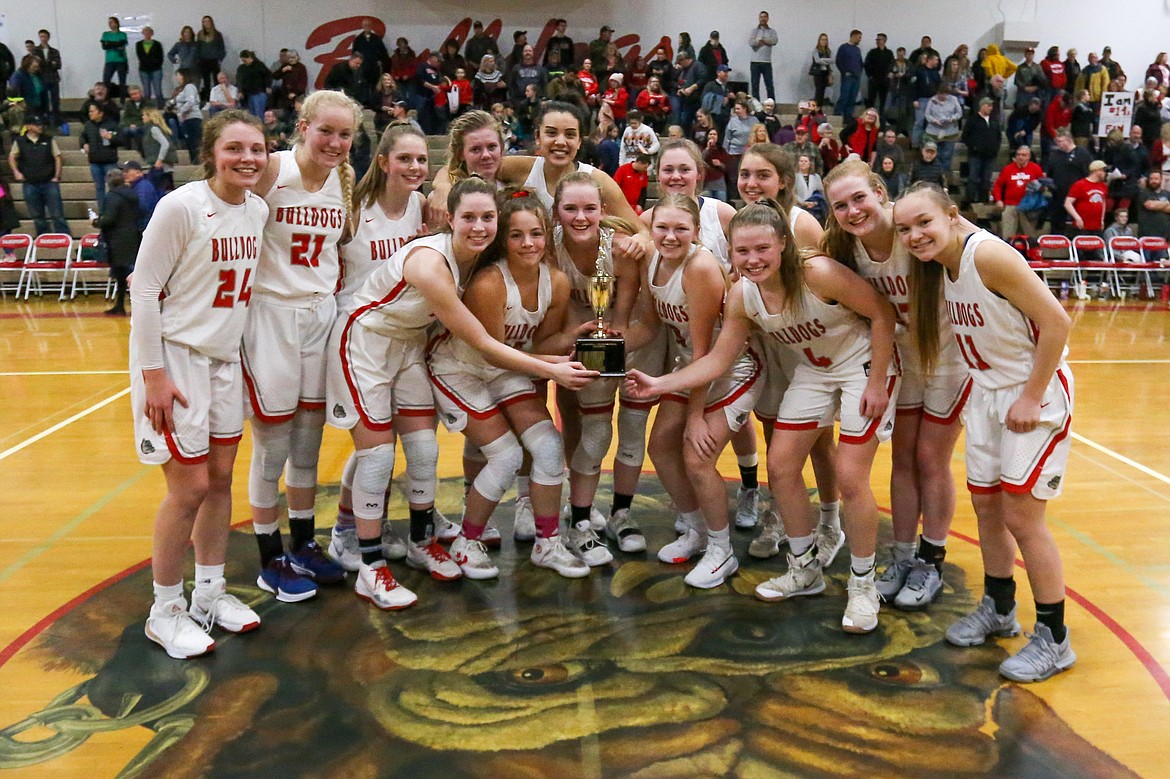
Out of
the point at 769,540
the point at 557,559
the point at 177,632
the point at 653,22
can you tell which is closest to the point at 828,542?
the point at 769,540

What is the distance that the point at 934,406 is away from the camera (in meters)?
3.54

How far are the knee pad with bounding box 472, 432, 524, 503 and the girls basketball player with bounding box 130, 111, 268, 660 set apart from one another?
3.31 feet

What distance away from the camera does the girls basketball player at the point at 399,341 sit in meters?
3.60

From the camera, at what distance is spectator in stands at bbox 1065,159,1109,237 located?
1306 cm

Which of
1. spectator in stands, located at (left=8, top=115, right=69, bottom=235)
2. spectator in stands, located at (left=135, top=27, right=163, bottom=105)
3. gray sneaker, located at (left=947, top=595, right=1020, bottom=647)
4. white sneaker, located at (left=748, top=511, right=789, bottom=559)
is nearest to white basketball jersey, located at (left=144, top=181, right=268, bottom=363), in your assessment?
→ white sneaker, located at (left=748, top=511, right=789, bottom=559)

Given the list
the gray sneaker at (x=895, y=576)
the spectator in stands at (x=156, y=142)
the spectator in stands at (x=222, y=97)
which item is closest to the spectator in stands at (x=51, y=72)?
the spectator in stands at (x=222, y=97)

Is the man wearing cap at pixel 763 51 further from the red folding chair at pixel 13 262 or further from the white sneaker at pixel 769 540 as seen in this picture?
the white sneaker at pixel 769 540

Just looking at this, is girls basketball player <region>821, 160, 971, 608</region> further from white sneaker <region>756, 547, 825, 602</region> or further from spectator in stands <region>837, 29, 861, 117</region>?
spectator in stands <region>837, 29, 861, 117</region>

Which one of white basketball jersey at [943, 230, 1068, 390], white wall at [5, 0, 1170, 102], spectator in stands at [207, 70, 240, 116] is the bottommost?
white basketball jersey at [943, 230, 1068, 390]

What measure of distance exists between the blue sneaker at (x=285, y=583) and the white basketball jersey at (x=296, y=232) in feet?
3.63

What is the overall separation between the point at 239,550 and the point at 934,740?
9.98 ft

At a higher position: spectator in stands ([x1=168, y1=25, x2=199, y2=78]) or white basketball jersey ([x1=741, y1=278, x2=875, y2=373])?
spectator in stands ([x1=168, y1=25, x2=199, y2=78])

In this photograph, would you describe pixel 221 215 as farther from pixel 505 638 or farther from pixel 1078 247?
pixel 1078 247

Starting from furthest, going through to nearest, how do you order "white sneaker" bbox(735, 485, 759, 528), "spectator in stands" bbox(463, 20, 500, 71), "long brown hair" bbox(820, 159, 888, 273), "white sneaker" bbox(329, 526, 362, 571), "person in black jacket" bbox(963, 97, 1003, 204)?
"spectator in stands" bbox(463, 20, 500, 71)
"person in black jacket" bbox(963, 97, 1003, 204)
"white sneaker" bbox(735, 485, 759, 528)
"white sneaker" bbox(329, 526, 362, 571)
"long brown hair" bbox(820, 159, 888, 273)
